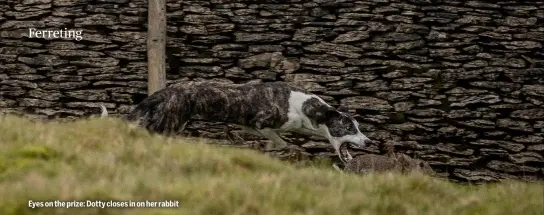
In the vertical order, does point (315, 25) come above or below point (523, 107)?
above

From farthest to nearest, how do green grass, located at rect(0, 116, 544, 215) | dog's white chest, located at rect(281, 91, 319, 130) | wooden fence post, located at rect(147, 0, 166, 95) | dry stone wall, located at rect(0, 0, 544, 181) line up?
dry stone wall, located at rect(0, 0, 544, 181)
wooden fence post, located at rect(147, 0, 166, 95)
dog's white chest, located at rect(281, 91, 319, 130)
green grass, located at rect(0, 116, 544, 215)

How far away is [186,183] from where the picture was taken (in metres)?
5.58

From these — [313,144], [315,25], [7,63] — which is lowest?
[313,144]

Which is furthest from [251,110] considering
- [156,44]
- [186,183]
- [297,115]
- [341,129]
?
[186,183]

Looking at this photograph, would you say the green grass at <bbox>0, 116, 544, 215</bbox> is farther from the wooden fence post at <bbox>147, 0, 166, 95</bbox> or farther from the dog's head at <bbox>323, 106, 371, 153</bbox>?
the wooden fence post at <bbox>147, 0, 166, 95</bbox>

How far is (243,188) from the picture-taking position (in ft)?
17.9

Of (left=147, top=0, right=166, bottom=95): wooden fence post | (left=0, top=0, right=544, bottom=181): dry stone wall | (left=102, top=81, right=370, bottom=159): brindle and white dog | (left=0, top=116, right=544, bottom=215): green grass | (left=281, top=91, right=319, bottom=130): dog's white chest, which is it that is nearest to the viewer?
(left=0, top=116, right=544, bottom=215): green grass

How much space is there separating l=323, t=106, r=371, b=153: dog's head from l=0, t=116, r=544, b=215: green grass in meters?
1.70

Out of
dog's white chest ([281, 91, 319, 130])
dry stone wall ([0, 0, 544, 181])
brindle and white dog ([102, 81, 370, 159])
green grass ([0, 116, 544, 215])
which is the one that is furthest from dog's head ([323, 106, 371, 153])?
dry stone wall ([0, 0, 544, 181])

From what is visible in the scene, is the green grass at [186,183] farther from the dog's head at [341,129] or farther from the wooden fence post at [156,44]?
the wooden fence post at [156,44]

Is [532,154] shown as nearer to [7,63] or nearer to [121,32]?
[121,32]

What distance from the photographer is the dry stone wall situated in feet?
36.6

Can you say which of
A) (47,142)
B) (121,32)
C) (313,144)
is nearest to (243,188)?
(47,142)

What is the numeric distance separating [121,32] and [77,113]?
126cm
